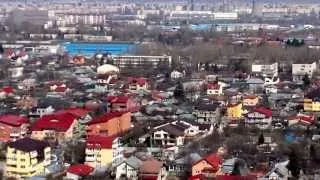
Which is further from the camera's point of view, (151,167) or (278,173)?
(151,167)

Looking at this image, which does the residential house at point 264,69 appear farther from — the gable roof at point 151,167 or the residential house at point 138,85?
the gable roof at point 151,167

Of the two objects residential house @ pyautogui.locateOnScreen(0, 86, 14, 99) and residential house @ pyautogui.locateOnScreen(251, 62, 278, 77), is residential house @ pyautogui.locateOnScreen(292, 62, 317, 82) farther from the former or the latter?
residential house @ pyautogui.locateOnScreen(0, 86, 14, 99)

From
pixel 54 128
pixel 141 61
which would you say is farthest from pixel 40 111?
pixel 141 61

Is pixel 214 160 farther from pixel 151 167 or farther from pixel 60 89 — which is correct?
pixel 60 89

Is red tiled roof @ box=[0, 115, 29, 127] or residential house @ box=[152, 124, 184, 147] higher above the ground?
red tiled roof @ box=[0, 115, 29, 127]

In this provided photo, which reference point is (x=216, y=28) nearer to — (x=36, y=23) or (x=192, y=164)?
(x=36, y=23)

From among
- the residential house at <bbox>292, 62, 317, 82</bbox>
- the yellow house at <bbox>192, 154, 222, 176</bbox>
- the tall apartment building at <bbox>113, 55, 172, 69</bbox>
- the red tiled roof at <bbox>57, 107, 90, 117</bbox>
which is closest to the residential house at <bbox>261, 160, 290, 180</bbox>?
the yellow house at <bbox>192, 154, 222, 176</bbox>
